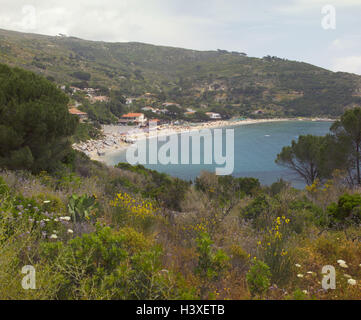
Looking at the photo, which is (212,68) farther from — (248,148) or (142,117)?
(248,148)

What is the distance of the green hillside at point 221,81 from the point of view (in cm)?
8406

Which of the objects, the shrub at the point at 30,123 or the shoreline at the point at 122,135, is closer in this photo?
the shrub at the point at 30,123

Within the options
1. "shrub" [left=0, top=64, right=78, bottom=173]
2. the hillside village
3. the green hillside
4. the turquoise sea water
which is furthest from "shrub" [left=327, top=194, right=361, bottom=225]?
the green hillside

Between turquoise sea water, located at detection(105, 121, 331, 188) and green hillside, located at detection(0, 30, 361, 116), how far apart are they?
17440mm

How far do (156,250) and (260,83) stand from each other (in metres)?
115

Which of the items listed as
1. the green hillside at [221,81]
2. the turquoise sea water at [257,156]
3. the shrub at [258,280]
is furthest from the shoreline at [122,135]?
the shrub at [258,280]

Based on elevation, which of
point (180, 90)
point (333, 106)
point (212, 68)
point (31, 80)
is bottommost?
point (31, 80)

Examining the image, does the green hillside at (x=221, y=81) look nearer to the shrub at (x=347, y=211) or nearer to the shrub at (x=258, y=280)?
the shrub at (x=347, y=211)

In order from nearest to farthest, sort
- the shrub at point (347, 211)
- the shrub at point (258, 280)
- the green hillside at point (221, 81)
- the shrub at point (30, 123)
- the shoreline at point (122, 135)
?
the shrub at point (258, 280), the shrub at point (347, 211), the shrub at point (30, 123), the shoreline at point (122, 135), the green hillside at point (221, 81)

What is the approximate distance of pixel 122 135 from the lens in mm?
51500

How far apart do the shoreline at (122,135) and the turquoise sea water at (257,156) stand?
227cm

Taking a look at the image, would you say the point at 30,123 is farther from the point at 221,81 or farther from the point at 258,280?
the point at 221,81

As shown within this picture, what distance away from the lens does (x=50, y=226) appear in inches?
137
